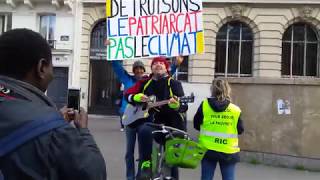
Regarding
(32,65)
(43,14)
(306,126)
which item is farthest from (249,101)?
(43,14)

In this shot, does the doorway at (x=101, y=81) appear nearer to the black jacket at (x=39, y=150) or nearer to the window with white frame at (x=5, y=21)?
the window with white frame at (x=5, y=21)

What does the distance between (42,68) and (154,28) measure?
702 centimetres

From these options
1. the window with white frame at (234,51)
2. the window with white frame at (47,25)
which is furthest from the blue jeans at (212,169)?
the window with white frame at (47,25)

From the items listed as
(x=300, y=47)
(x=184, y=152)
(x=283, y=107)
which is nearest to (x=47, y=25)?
(x=300, y=47)

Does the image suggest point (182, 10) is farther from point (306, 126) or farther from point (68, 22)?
point (68, 22)

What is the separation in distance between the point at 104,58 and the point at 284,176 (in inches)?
707

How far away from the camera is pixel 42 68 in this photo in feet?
6.49

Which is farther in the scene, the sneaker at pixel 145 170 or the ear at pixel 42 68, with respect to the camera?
the sneaker at pixel 145 170

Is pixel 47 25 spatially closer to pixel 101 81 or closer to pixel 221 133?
pixel 101 81

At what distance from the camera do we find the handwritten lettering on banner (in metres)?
8.66

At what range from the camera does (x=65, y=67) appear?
86.5ft

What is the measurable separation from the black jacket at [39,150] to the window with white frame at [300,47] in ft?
80.3

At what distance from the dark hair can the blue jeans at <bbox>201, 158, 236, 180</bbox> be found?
448 cm

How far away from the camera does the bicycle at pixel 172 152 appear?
5.66 meters
